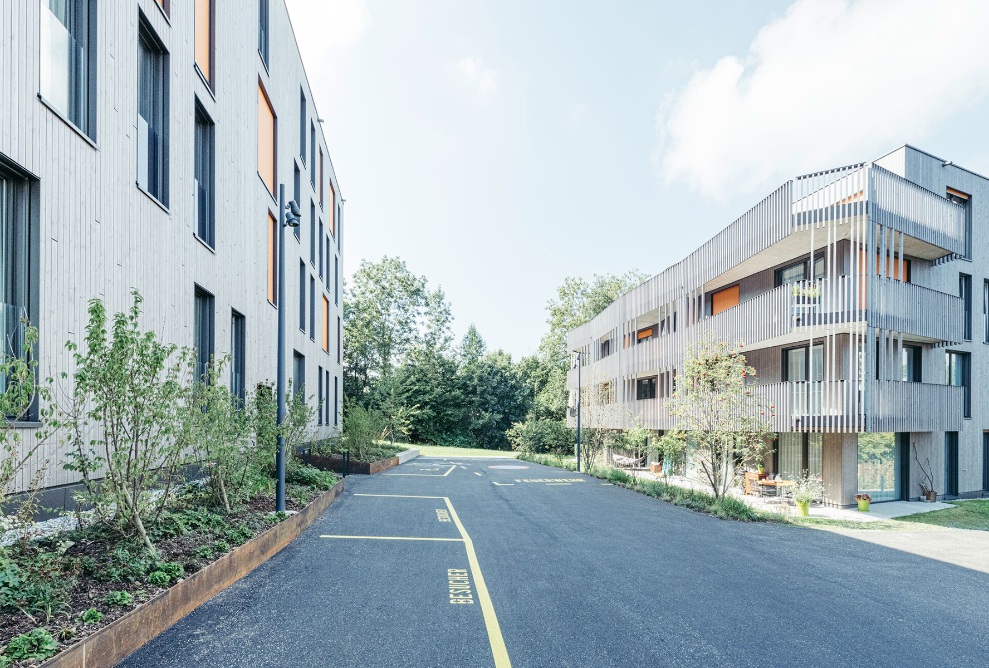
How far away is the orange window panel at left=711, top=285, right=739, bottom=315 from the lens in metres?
22.2

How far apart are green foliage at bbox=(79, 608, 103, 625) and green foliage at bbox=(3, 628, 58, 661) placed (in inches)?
16.7

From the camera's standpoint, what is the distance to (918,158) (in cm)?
1873

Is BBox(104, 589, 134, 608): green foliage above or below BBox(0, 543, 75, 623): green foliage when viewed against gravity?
below

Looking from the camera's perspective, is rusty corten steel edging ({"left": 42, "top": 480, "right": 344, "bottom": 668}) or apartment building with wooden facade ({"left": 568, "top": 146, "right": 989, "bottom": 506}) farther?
apartment building with wooden facade ({"left": 568, "top": 146, "right": 989, "bottom": 506})

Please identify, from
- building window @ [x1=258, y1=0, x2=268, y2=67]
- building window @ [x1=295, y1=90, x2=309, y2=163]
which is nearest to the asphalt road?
building window @ [x1=258, y1=0, x2=268, y2=67]

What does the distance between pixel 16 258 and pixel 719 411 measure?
1376cm

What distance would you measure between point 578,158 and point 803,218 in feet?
75.2

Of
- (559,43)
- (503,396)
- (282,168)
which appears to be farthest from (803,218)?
(503,396)

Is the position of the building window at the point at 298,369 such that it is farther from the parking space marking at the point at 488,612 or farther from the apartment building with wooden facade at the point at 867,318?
the apartment building with wooden facade at the point at 867,318

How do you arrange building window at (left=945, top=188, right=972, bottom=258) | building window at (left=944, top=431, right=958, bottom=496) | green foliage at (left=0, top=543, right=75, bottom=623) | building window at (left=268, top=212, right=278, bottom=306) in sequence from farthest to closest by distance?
1. building window at (left=945, top=188, right=972, bottom=258)
2. building window at (left=944, top=431, right=958, bottom=496)
3. building window at (left=268, top=212, right=278, bottom=306)
4. green foliage at (left=0, top=543, right=75, bottom=623)

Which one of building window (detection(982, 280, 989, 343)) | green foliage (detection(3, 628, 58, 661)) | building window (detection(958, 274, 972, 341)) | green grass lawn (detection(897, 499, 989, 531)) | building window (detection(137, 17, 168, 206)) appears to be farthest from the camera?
building window (detection(982, 280, 989, 343))

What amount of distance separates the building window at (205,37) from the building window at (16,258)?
21.6 feet

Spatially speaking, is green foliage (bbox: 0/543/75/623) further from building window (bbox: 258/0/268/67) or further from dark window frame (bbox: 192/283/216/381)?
building window (bbox: 258/0/268/67)

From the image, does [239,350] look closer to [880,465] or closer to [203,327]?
[203,327]
